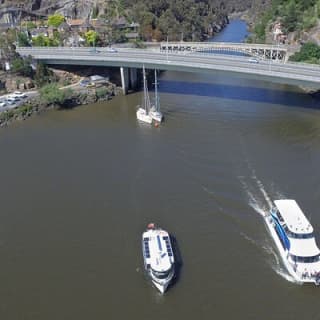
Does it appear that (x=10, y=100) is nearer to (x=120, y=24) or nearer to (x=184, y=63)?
(x=184, y=63)

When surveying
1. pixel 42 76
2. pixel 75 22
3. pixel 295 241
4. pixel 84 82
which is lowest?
pixel 295 241

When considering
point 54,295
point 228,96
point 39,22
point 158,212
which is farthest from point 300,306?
point 39,22

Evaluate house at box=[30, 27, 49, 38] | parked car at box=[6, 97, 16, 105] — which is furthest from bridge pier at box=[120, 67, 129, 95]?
house at box=[30, 27, 49, 38]

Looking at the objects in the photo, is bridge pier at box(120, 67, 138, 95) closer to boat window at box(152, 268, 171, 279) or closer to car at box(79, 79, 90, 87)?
car at box(79, 79, 90, 87)

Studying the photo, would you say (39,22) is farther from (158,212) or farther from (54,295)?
(54,295)

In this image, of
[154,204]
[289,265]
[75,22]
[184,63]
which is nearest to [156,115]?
[184,63]
